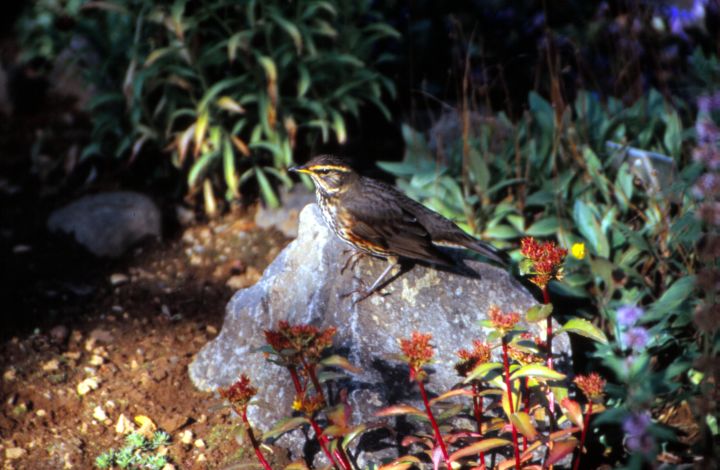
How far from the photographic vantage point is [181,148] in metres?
5.89

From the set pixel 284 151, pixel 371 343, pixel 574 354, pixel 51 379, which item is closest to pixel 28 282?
pixel 51 379

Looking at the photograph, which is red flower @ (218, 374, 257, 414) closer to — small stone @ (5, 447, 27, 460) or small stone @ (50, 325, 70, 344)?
small stone @ (5, 447, 27, 460)

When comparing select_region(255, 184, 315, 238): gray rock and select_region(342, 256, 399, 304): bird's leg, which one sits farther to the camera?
select_region(255, 184, 315, 238): gray rock

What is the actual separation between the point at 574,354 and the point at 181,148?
3.08m

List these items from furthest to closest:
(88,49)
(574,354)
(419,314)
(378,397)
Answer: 1. (88,49)
2. (574,354)
3. (419,314)
4. (378,397)

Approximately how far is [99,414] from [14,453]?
17.5 inches

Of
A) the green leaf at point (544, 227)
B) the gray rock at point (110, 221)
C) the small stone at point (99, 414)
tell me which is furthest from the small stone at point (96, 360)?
the green leaf at point (544, 227)

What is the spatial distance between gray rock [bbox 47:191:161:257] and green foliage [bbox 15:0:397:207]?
393 millimetres

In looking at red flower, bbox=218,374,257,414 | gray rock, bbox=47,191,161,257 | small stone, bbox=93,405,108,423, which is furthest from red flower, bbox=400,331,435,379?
gray rock, bbox=47,191,161,257

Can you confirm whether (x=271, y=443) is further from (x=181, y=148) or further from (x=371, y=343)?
(x=181, y=148)

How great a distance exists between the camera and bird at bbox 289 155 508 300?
13.2ft

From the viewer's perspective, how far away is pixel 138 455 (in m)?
4.02

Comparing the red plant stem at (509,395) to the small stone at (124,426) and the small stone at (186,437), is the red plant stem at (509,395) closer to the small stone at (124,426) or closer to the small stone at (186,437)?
the small stone at (186,437)

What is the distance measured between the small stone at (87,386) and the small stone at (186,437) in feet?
2.24
